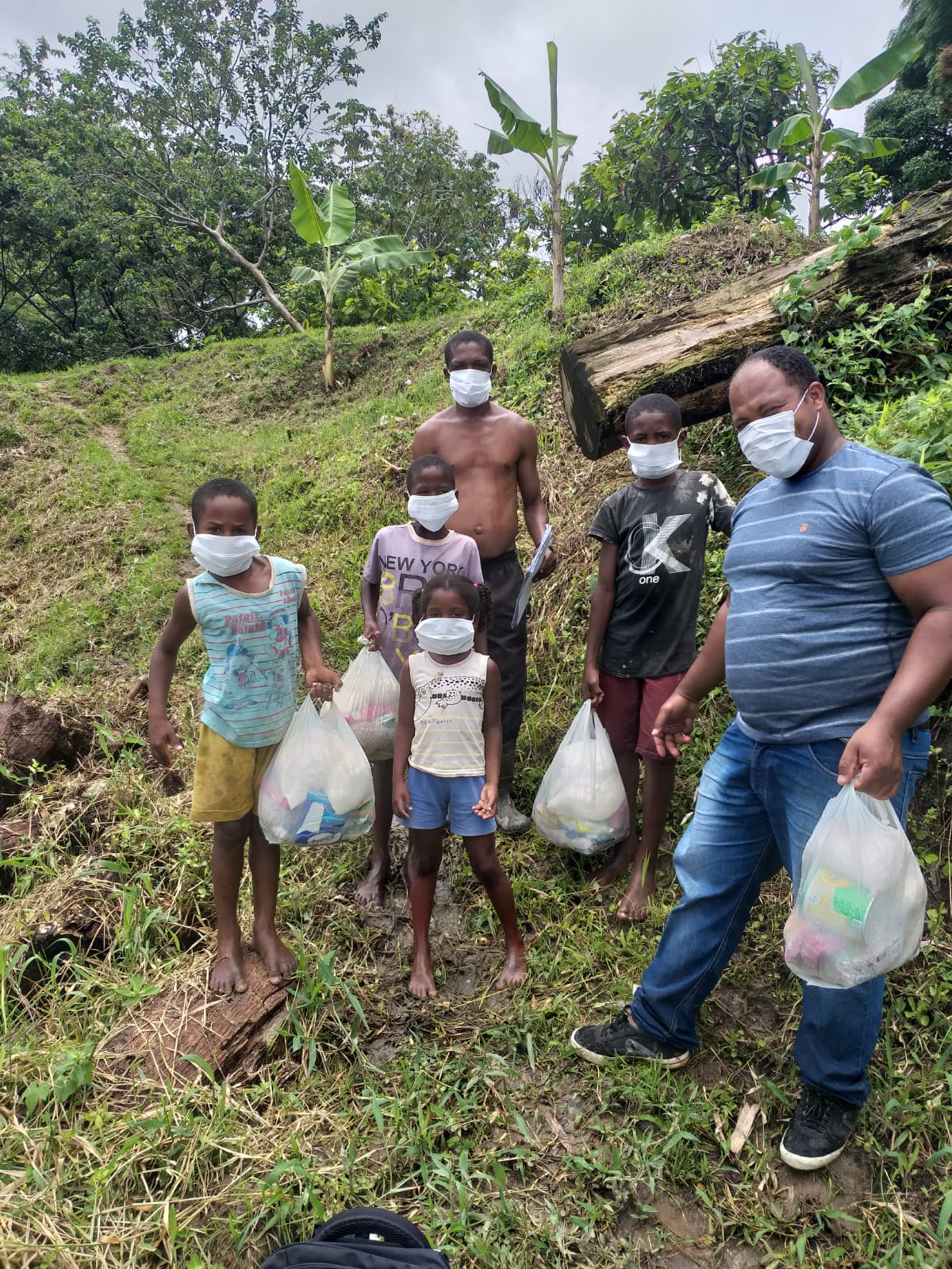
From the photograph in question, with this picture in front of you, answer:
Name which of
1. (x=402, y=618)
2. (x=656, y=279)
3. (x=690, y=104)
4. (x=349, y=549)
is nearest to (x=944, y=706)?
(x=402, y=618)

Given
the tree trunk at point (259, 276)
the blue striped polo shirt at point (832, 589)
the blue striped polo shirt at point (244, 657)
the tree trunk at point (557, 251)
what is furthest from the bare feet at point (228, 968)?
the tree trunk at point (259, 276)

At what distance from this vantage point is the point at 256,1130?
2.12m

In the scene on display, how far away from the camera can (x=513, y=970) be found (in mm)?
2742

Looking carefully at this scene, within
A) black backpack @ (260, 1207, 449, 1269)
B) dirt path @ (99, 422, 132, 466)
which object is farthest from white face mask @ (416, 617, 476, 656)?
dirt path @ (99, 422, 132, 466)

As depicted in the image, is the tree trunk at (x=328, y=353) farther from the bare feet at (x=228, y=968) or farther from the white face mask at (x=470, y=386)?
the bare feet at (x=228, y=968)

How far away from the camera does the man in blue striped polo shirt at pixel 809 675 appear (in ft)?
5.65

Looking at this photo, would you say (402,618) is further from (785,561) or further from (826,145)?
(826,145)

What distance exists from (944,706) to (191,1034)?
2.79m

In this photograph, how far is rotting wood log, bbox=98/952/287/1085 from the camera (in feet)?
7.38

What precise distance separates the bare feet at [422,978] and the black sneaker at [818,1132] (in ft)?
3.86

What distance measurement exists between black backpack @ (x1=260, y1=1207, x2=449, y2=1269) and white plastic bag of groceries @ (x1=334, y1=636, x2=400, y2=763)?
5.21 ft

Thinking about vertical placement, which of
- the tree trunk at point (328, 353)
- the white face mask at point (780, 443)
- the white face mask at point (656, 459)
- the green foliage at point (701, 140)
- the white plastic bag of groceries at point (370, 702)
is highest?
the green foliage at point (701, 140)

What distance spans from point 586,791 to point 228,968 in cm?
143

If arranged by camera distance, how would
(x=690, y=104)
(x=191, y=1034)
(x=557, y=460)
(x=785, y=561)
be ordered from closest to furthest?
(x=785, y=561) < (x=191, y=1034) < (x=557, y=460) < (x=690, y=104)
